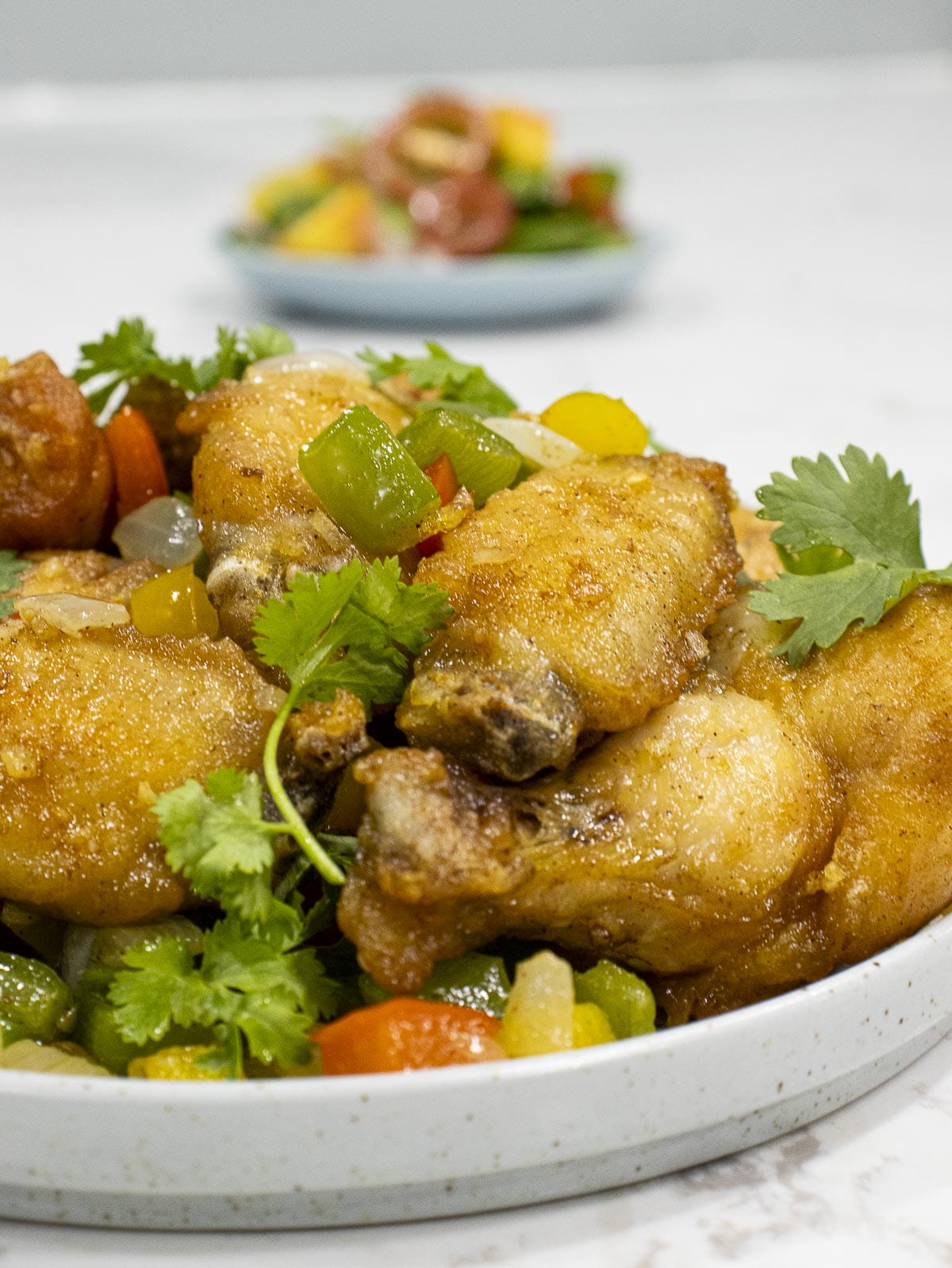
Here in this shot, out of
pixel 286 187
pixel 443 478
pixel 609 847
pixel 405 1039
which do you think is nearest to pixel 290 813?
pixel 405 1039

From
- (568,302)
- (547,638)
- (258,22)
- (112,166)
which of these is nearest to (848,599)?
(547,638)

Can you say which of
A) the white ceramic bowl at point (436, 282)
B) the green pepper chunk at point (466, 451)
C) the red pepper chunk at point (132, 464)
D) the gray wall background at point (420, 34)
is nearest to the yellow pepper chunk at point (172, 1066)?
the green pepper chunk at point (466, 451)

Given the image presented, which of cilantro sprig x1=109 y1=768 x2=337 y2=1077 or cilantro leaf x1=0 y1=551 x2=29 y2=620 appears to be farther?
cilantro leaf x1=0 y1=551 x2=29 y2=620

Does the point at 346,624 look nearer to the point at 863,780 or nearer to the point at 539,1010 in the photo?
the point at 539,1010

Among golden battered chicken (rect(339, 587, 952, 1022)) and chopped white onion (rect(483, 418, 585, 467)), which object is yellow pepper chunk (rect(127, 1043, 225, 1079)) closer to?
golden battered chicken (rect(339, 587, 952, 1022))

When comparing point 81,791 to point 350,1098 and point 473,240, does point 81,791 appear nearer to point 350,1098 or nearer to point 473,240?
point 350,1098

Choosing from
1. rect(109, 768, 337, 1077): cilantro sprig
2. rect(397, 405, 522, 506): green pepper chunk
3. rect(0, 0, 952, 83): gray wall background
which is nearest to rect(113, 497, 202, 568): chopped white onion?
rect(397, 405, 522, 506): green pepper chunk

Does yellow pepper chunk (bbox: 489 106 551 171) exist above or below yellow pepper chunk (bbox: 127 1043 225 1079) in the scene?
above
